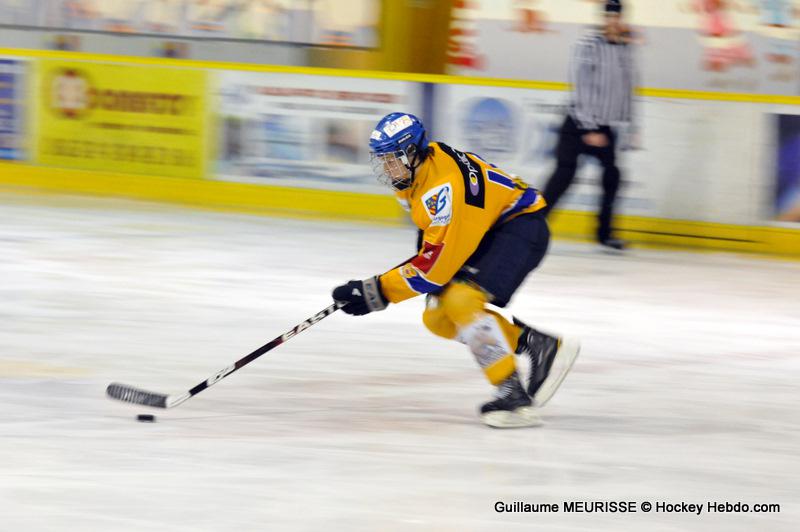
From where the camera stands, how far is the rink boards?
30.1 ft

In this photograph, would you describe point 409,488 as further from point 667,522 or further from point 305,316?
point 305,316

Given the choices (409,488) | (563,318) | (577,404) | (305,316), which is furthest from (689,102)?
(409,488)

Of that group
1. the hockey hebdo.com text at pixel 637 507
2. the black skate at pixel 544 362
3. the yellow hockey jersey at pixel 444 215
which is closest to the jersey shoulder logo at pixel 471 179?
the yellow hockey jersey at pixel 444 215

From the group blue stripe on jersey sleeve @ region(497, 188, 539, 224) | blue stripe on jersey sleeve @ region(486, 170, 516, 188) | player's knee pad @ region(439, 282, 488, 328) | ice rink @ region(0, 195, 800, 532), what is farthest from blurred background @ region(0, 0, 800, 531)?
blue stripe on jersey sleeve @ region(486, 170, 516, 188)

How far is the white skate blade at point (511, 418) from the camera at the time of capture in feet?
14.6

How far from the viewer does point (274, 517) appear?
346cm

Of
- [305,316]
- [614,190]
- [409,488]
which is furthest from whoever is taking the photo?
[614,190]

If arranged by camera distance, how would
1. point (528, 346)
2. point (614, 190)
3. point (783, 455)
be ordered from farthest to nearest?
point (614, 190) → point (528, 346) → point (783, 455)

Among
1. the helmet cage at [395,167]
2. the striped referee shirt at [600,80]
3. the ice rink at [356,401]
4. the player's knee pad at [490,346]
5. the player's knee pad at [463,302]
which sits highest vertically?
the striped referee shirt at [600,80]

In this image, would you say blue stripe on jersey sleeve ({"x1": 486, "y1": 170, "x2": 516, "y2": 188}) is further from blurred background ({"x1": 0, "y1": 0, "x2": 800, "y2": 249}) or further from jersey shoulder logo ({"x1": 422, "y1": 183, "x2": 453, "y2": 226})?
blurred background ({"x1": 0, "y1": 0, "x2": 800, "y2": 249})

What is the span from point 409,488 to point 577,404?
4.25 ft

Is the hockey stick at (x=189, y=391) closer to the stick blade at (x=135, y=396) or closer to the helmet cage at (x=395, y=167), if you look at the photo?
the stick blade at (x=135, y=396)

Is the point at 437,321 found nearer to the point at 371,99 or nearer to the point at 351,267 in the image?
the point at 351,267

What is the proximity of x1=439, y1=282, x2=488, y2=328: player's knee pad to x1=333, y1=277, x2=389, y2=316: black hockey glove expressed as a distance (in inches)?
8.8
